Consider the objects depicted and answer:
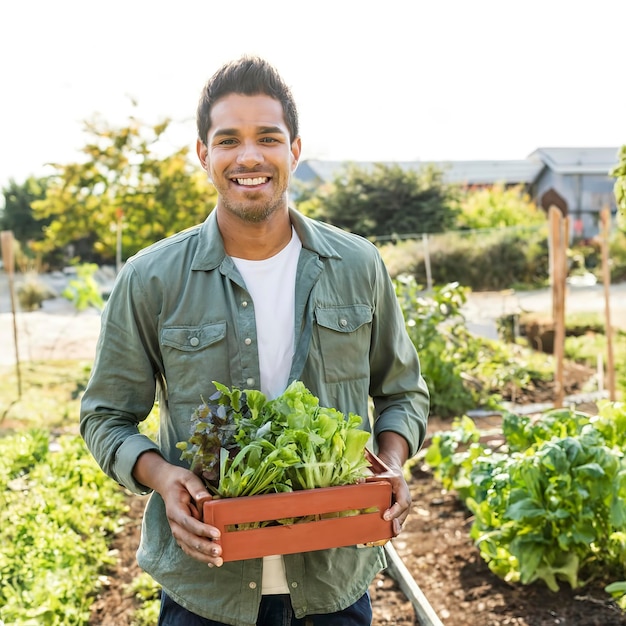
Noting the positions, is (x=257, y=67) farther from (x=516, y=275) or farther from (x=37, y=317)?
(x=516, y=275)

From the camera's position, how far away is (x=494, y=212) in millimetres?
25250

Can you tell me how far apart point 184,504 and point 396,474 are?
526mm

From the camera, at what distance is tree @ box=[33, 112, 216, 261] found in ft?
40.9

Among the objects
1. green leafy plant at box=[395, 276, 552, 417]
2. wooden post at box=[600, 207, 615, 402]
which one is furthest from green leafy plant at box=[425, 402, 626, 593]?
green leafy plant at box=[395, 276, 552, 417]

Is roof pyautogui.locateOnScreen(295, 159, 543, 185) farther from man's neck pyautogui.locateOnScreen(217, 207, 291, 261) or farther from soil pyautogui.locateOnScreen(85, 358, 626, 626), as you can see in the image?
man's neck pyautogui.locateOnScreen(217, 207, 291, 261)

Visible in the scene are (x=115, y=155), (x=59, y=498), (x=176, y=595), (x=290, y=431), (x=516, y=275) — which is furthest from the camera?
(x=516, y=275)

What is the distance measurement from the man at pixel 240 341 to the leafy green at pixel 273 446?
0.18m

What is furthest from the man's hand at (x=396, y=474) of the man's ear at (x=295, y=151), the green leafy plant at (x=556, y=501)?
the green leafy plant at (x=556, y=501)

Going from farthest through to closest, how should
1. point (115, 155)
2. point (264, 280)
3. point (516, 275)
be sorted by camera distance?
point (516, 275), point (115, 155), point (264, 280)

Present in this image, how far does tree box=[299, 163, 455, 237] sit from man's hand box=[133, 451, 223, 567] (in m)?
21.6

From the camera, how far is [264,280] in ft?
7.37

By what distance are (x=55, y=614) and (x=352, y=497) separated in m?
2.45

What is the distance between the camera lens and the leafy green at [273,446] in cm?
178

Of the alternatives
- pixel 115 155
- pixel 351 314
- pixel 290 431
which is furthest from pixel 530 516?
pixel 115 155
